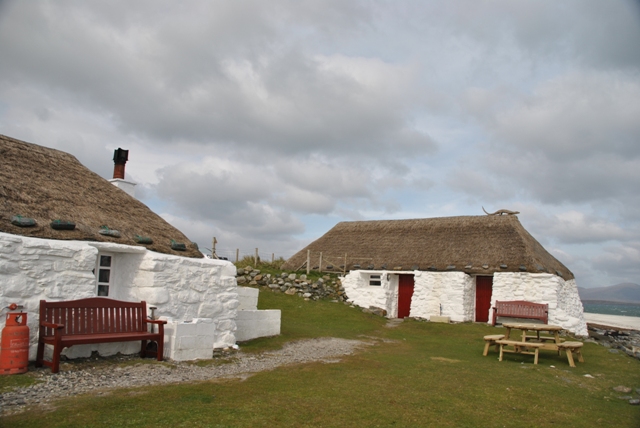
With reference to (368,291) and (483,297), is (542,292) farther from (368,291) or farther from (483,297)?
(368,291)

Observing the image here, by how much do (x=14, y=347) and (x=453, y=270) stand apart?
17771mm

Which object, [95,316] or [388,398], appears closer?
[388,398]

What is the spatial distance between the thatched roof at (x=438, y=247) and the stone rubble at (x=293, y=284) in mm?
1987

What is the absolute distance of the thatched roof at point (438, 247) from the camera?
20.6 meters

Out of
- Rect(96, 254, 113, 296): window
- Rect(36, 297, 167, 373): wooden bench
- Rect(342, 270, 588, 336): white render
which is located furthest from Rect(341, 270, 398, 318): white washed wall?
Rect(36, 297, 167, 373): wooden bench

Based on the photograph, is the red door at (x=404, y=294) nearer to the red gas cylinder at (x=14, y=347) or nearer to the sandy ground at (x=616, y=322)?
the red gas cylinder at (x=14, y=347)

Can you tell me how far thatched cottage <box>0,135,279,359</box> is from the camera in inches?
306

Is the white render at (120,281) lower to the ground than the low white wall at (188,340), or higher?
higher

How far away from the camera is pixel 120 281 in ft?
32.5

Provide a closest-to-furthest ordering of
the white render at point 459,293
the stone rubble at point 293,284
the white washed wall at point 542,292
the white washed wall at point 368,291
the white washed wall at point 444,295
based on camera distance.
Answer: the white washed wall at point 542,292 < the white render at point 459,293 < the white washed wall at point 444,295 < the stone rubble at point 293,284 < the white washed wall at point 368,291

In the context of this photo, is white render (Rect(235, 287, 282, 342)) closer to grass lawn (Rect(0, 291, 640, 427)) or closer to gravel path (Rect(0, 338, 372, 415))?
grass lawn (Rect(0, 291, 640, 427))

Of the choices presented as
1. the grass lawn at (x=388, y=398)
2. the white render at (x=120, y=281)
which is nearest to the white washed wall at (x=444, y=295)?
the grass lawn at (x=388, y=398)

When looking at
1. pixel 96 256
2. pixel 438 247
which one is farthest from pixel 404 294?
pixel 96 256

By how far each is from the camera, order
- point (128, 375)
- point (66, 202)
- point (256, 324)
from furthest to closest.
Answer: point (256, 324), point (66, 202), point (128, 375)
